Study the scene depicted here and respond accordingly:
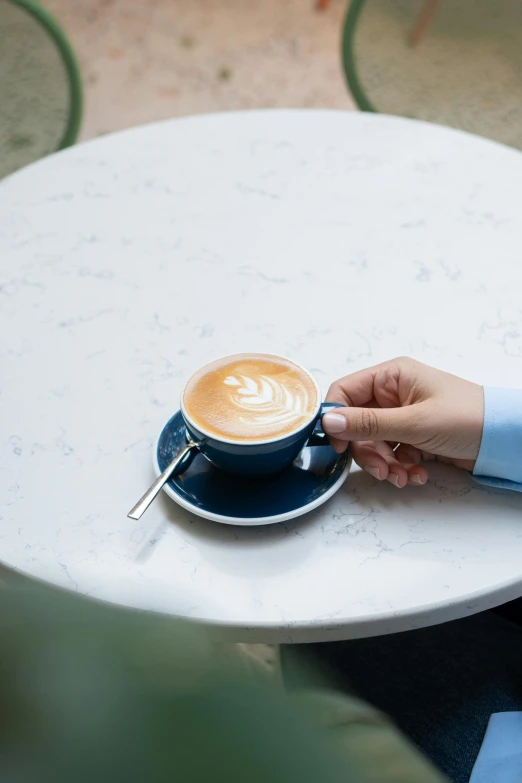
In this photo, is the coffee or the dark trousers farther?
the dark trousers

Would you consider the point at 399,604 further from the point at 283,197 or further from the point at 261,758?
the point at 283,197

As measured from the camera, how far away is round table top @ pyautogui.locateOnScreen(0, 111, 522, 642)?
639 mm

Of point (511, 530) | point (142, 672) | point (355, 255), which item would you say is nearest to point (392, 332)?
point (355, 255)

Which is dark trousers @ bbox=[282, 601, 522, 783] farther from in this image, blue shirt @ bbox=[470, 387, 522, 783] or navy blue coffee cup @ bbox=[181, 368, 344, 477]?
navy blue coffee cup @ bbox=[181, 368, 344, 477]

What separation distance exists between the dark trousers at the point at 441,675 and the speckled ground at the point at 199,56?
2737 millimetres

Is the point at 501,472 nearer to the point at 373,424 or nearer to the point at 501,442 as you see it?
the point at 501,442

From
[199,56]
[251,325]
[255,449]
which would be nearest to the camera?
[255,449]

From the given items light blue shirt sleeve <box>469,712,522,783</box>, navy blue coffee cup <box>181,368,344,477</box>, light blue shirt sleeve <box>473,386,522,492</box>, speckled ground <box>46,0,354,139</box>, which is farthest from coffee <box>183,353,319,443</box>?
speckled ground <box>46,0,354,139</box>

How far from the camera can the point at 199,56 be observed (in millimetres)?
3488

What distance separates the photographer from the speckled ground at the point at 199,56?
321 cm

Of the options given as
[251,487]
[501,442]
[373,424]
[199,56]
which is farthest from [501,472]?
[199,56]

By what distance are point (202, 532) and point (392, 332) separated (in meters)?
0.38

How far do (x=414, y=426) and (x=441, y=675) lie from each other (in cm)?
32

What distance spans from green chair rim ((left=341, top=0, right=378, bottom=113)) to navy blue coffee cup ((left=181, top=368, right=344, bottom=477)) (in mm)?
1082
